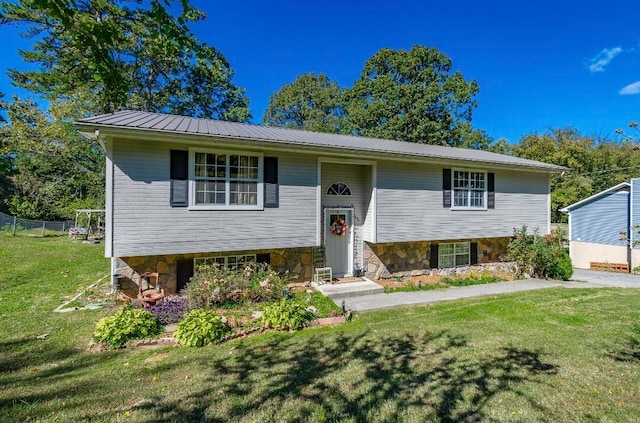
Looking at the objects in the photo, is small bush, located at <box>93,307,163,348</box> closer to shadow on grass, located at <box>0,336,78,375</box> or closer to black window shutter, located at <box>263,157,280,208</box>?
shadow on grass, located at <box>0,336,78,375</box>

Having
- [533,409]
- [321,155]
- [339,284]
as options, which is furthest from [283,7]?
[533,409]

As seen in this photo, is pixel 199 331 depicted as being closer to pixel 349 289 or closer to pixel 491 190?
pixel 349 289

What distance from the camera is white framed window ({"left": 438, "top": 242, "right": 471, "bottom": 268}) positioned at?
35.9ft

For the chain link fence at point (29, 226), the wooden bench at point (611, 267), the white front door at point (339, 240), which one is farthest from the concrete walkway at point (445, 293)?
the chain link fence at point (29, 226)

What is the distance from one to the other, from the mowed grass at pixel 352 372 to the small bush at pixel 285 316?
0.27m

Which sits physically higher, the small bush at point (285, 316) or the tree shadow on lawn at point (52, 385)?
the small bush at point (285, 316)

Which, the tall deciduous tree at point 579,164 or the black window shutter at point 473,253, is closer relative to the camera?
the black window shutter at point 473,253

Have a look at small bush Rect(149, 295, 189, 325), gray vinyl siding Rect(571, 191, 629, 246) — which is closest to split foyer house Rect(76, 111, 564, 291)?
small bush Rect(149, 295, 189, 325)

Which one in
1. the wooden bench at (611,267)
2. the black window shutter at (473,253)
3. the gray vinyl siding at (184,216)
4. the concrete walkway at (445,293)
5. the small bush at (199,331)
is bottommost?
the wooden bench at (611,267)

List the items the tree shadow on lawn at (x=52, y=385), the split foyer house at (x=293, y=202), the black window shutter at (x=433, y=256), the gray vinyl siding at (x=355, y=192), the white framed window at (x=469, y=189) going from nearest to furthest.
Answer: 1. the tree shadow on lawn at (x=52, y=385)
2. the split foyer house at (x=293, y=202)
3. the gray vinyl siding at (x=355, y=192)
4. the white framed window at (x=469, y=189)
5. the black window shutter at (x=433, y=256)

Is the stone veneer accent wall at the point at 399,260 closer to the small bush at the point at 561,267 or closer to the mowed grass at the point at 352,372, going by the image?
the small bush at the point at 561,267

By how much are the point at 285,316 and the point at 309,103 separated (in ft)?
90.9

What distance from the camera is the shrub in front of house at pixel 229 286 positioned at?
680cm

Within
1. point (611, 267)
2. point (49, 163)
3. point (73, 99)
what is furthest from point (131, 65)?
point (611, 267)
